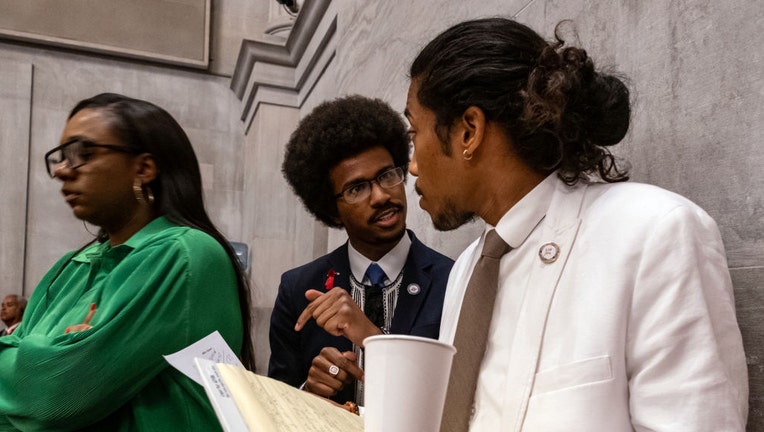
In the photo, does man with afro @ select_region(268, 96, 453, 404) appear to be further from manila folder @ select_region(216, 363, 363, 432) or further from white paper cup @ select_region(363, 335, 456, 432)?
white paper cup @ select_region(363, 335, 456, 432)

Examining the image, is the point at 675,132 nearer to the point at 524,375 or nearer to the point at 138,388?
the point at 524,375

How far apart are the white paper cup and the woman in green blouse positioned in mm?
1133

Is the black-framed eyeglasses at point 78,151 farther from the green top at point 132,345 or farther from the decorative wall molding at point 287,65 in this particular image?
the decorative wall molding at point 287,65

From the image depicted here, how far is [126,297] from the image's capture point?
1.95 metres

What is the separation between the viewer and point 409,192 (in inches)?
150

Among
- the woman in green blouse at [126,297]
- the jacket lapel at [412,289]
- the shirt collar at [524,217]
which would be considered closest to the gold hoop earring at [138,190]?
the woman in green blouse at [126,297]

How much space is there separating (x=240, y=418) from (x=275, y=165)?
6425mm

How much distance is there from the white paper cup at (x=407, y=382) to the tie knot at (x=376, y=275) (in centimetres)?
163

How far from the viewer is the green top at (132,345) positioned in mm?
1848

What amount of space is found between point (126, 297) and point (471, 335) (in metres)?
1.05

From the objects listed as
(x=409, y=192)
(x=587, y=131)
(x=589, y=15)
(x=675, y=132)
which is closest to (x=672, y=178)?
(x=675, y=132)

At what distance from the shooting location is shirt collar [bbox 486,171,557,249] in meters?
1.53

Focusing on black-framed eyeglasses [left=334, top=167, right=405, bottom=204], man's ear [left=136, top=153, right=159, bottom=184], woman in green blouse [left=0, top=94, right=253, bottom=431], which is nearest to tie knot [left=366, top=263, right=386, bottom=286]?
black-framed eyeglasses [left=334, top=167, right=405, bottom=204]

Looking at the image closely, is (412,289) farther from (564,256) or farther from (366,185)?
(564,256)
